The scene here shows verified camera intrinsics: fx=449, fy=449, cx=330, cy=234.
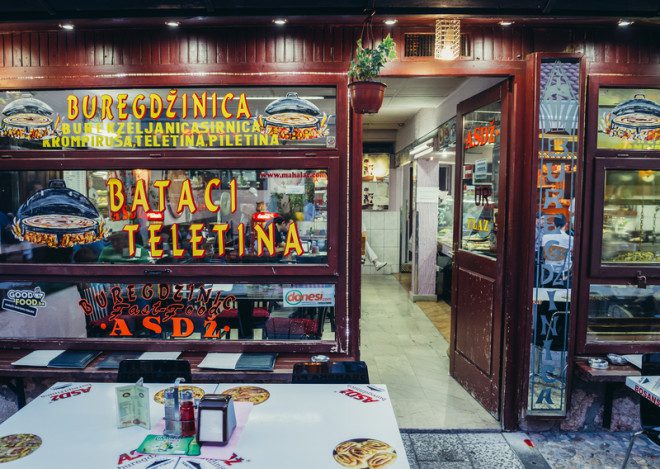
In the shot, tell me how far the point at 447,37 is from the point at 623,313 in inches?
127

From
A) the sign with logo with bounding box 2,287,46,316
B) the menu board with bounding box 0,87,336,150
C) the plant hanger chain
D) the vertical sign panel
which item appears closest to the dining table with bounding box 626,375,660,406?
the vertical sign panel

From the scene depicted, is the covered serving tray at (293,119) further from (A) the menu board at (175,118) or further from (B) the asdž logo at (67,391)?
(B) the asdž logo at (67,391)

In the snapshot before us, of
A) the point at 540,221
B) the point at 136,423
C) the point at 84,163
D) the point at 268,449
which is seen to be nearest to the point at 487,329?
the point at 540,221

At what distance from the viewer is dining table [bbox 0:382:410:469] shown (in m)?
2.19

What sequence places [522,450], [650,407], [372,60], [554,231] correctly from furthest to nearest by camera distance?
[554,231] → [522,450] → [372,60] → [650,407]

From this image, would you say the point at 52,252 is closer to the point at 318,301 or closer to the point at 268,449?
the point at 318,301

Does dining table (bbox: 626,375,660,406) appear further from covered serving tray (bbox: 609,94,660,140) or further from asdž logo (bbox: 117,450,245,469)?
asdž logo (bbox: 117,450,245,469)

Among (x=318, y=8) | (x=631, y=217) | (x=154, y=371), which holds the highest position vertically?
(x=318, y=8)

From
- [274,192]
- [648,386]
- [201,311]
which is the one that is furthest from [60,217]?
A: [648,386]

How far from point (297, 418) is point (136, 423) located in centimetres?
91

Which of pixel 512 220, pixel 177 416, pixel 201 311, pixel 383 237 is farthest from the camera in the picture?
pixel 383 237

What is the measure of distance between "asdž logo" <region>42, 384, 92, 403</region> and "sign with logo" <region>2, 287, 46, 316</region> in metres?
1.73

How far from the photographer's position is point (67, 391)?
119 inches

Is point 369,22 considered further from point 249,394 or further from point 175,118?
point 249,394
